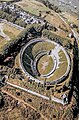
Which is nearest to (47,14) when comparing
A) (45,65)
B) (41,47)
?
(41,47)

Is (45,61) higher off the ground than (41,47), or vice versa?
(41,47)

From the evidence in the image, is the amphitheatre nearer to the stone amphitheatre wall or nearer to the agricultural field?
the stone amphitheatre wall

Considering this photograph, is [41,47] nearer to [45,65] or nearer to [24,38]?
[24,38]

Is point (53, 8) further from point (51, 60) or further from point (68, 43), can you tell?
point (51, 60)

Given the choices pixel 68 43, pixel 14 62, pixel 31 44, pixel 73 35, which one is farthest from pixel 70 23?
pixel 14 62

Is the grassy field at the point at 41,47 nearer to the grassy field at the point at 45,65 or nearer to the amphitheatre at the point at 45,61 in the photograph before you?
the amphitheatre at the point at 45,61

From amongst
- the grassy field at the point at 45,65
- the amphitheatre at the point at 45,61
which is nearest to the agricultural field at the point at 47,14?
the amphitheatre at the point at 45,61

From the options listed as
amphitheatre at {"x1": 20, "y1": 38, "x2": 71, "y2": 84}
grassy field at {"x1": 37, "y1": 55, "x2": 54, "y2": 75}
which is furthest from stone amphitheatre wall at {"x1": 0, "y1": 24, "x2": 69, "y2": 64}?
grassy field at {"x1": 37, "y1": 55, "x2": 54, "y2": 75}

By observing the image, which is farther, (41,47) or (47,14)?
(47,14)
